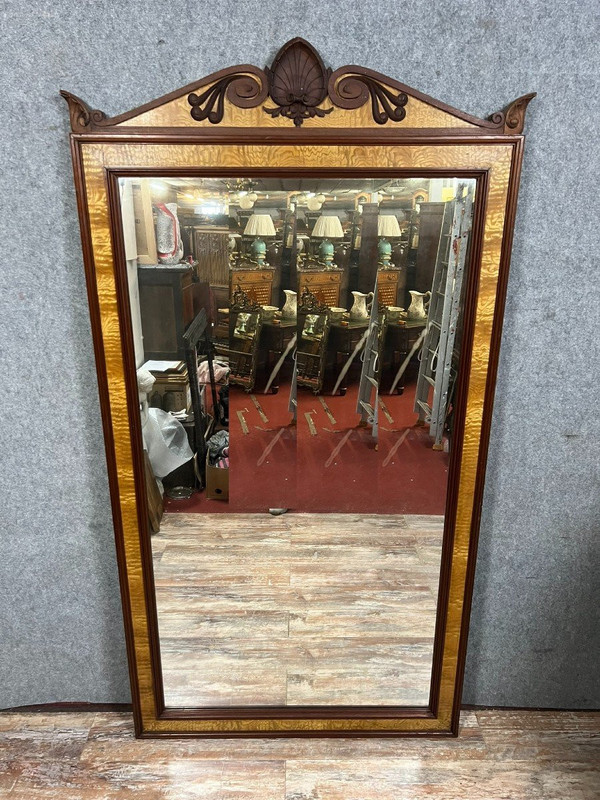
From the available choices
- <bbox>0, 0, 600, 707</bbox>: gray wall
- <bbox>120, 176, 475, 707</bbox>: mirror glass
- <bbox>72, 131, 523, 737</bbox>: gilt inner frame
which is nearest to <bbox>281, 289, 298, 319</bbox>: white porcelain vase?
<bbox>120, 176, 475, 707</bbox>: mirror glass

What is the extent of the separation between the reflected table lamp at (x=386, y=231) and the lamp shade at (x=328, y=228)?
7 cm

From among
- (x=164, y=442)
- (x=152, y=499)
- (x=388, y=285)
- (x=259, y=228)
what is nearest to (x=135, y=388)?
(x=164, y=442)

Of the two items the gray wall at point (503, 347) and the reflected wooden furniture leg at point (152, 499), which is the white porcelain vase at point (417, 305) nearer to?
the gray wall at point (503, 347)

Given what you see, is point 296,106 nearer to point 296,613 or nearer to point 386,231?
point 386,231

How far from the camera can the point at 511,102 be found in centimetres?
103

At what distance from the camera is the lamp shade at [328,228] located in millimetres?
1066

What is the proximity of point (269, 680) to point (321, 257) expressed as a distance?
97 centimetres

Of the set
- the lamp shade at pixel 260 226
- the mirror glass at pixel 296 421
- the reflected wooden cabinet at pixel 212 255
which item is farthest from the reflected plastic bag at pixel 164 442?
the lamp shade at pixel 260 226

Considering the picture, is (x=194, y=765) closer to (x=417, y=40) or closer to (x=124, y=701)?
(x=124, y=701)

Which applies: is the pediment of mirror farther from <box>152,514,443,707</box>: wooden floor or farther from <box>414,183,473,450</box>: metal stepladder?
<box>152,514,443,707</box>: wooden floor

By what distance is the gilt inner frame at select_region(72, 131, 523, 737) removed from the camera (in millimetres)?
1024

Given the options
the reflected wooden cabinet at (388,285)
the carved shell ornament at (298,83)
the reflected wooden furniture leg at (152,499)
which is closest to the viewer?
the carved shell ornament at (298,83)

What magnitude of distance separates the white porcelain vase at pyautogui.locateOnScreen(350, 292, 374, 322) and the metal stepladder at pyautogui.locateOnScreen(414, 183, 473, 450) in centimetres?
11

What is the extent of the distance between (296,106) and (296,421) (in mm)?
562
